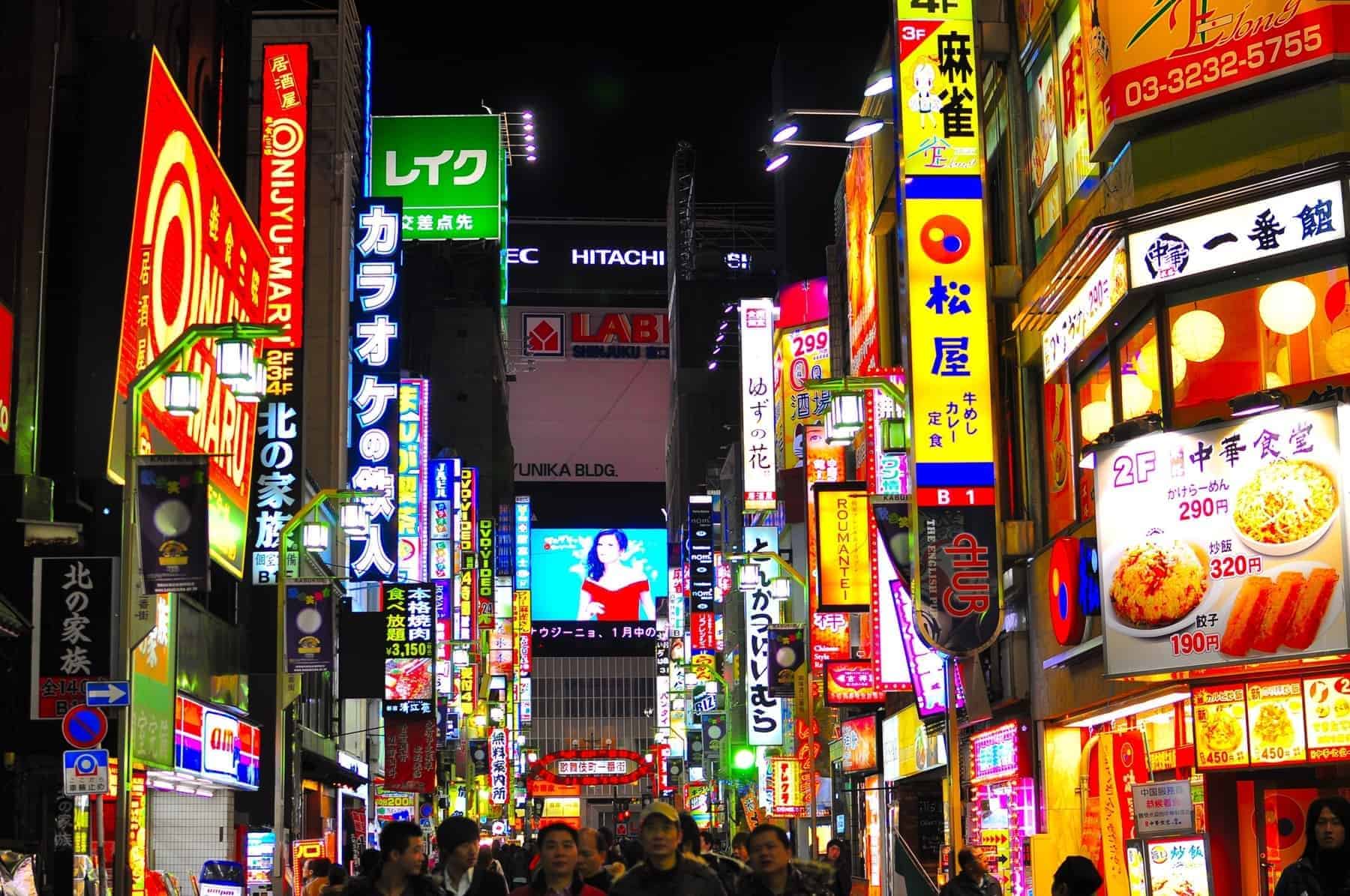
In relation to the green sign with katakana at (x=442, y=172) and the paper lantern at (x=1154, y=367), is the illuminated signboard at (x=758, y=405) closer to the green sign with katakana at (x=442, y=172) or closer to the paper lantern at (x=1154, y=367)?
the green sign with katakana at (x=442, y=172)

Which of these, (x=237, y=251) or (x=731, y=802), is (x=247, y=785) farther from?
(x=731, y=802)

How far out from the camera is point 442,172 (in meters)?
72.4

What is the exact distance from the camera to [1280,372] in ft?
54.8

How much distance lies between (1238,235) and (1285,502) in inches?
103

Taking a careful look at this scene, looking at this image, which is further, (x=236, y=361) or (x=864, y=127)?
(x=864, y=127)

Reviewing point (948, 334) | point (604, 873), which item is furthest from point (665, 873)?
point (948, 334)

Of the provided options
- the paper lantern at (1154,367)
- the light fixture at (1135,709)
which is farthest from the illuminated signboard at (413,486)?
the paper lantern at (1154,367)

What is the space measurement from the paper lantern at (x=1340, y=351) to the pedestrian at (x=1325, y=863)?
675 centimetres

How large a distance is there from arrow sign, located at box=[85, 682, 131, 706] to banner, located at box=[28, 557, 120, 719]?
5.89 ft

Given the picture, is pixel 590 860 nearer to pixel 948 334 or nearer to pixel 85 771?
pixel 85 771

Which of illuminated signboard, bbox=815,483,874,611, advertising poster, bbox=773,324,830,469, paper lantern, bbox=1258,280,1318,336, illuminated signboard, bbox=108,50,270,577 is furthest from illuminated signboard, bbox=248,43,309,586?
paper lantern, bbox=1258,280,1318,336

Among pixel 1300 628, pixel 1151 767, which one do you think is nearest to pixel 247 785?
pixel 1151 767

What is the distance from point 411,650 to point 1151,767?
91.9 ft


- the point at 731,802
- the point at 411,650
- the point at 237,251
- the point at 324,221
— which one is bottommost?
the point at 731,802
